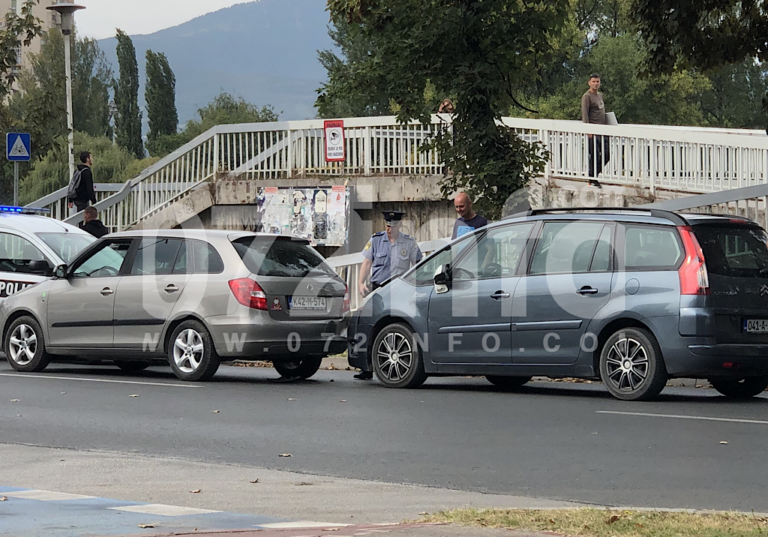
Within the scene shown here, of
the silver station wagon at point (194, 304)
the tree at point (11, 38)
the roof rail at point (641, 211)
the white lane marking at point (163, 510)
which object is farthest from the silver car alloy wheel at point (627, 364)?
the tree at point (11, 38)

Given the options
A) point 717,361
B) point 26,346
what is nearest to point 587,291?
point 717,361

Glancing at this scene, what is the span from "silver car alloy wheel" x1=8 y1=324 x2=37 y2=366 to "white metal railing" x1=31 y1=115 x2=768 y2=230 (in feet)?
20.4

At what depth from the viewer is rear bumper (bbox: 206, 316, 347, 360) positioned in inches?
515

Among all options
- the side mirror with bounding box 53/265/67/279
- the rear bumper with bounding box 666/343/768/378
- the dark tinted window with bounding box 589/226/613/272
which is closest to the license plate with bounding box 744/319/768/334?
the rear bumper with bounding box 666/343/768/378

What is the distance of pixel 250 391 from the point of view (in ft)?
41.9

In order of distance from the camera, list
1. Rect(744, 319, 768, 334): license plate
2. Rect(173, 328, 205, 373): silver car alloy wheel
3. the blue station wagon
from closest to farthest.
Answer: the blue station wagon → Rect(744, 319, 768, 334): license plate → Rect(173, 328, 205, 373): silver car alloy wheel

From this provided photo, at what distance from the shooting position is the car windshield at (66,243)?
16609mm

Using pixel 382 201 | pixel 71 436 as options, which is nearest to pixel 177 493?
pixel 71 436

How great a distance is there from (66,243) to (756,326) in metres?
9.31

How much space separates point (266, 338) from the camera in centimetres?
1312

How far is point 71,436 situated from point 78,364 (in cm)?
716

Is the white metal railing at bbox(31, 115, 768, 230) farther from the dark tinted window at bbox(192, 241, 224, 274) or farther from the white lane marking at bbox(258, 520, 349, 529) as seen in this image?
the white lane marking at bbox(258, 520, 349, 529)

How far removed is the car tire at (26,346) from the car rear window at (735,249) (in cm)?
761

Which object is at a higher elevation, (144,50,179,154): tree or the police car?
(144,50,179,154): tree
